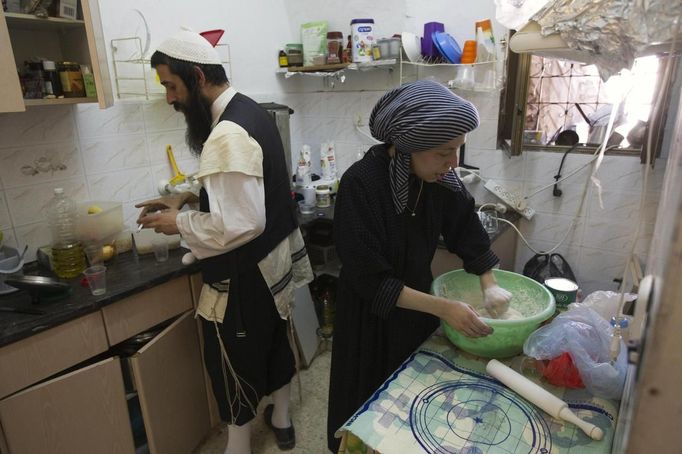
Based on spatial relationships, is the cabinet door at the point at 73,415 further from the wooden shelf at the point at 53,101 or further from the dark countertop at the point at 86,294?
the wooden shelf at the point at 53,101

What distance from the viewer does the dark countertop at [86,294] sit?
1.16 metres

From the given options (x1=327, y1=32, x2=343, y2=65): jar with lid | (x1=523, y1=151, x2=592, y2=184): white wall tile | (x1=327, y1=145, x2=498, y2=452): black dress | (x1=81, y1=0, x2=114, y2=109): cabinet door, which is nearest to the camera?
(x1=327, y1=145, x2=498, y2=452): black dress

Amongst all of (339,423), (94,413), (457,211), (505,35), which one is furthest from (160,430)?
(505,35)

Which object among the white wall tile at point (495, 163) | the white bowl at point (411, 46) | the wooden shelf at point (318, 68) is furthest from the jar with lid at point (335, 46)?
the white wall tile at point (495, 163)

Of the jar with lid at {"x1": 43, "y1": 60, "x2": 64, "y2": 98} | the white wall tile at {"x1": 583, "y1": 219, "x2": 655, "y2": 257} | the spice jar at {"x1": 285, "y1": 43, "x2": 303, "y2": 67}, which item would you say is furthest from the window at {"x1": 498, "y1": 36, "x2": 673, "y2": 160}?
the jar with lid at {"x1": 43, "y1": 60, "x2": 64, "y2": 98}

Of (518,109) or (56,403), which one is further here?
(518,109)

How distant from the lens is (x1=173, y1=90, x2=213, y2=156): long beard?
1.39 metres

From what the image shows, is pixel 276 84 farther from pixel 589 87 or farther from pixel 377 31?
pixel 589 87

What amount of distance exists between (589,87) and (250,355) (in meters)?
1.80

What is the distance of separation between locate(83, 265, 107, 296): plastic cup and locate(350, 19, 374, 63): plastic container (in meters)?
1.56

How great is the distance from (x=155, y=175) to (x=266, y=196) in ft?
2.62

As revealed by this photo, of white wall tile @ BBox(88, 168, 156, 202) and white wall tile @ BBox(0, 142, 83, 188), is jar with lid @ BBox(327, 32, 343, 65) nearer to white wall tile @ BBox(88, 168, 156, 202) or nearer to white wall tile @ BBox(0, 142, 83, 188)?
white wall tile @ BBox(88, 168, 156, 202)

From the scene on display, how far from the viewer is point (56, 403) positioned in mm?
1254

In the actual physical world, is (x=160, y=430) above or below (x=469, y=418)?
below
